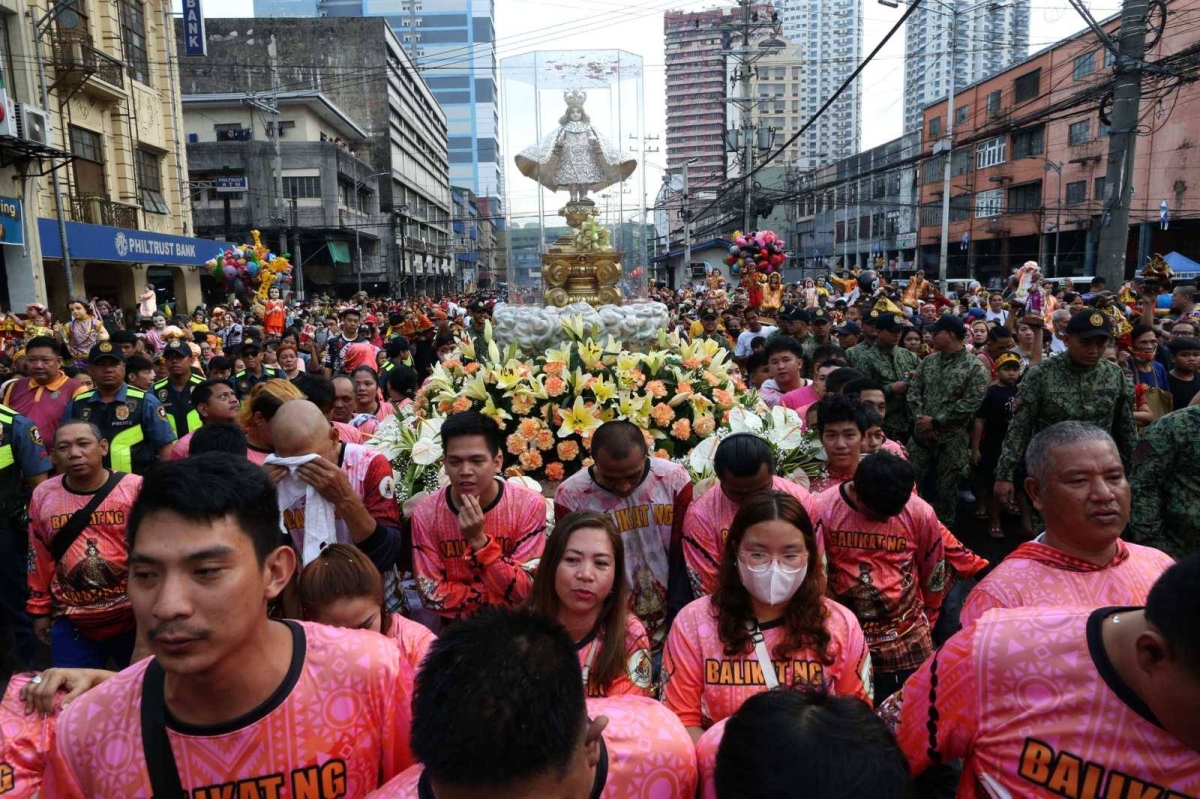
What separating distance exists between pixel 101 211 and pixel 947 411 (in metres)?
21.4

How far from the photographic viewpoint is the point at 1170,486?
363cm

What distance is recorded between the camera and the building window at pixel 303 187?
130 ft

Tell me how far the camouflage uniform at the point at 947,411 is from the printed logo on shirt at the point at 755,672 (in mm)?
4504

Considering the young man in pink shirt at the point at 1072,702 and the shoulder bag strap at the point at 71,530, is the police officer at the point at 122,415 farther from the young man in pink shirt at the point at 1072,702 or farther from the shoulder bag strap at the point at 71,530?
the young man in pink shirt at the point at 1072,702

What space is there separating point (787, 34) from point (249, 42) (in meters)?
54.9

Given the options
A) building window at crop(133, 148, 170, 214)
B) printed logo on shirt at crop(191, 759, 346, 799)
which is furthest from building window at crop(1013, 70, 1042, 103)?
printed logo on shirt at crop(191, 759, 346, 799)

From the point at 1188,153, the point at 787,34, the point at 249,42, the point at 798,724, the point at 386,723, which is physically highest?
the point at 787,34

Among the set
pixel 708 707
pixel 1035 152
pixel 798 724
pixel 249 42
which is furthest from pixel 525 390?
pixel 249 42

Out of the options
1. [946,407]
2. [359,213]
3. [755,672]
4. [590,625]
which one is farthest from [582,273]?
[359,213]

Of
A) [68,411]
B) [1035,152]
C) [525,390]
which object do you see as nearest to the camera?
[525,390]

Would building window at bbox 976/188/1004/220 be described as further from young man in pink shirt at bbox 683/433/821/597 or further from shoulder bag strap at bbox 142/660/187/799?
shoulder bag strap at bbox 142/660/187/799

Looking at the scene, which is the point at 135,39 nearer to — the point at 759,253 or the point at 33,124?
the point at 33,124

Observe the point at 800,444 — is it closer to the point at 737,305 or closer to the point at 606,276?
the point at 606,276

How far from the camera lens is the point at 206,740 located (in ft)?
5.06
